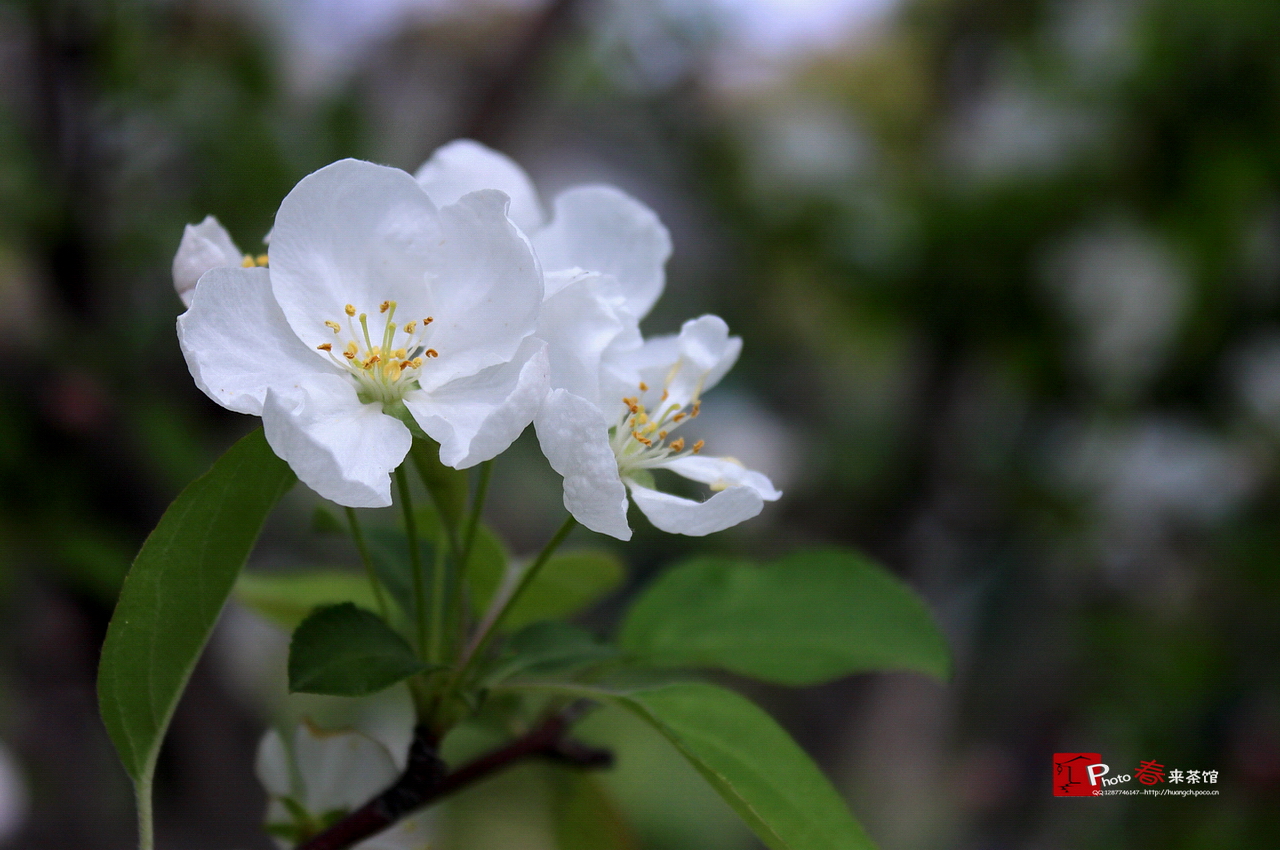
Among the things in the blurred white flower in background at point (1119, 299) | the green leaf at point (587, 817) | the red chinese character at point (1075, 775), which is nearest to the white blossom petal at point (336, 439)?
the green leaf at point (587, 817)

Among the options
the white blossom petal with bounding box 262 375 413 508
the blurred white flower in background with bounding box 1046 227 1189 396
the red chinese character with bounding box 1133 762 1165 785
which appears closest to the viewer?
the white blossom petal with bounding box 262 375 413 508

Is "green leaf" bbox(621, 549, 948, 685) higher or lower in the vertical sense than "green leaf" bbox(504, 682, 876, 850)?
higher

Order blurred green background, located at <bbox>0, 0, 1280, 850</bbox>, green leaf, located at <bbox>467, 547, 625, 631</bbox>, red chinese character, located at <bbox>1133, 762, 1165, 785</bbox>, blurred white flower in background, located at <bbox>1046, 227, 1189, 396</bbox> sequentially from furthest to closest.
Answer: blurred white flower in background, located at <bbox>1046, 227, 1189, 396</bbox>
blurred green background, located at <bbox>0, 0, 1280, 850</bbox>
red chinese character, located at <bbox>1133, 762, 1165, 785</bbox>
green leaf, located at <bbox>467, 547, 625, 631</bbox>

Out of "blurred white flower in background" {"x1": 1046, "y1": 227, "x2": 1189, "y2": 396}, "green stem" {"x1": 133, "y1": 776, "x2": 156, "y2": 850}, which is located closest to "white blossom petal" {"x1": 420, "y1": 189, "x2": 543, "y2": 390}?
"green stem" {"x1": 133, "y1": 776, "x2": 156, "y2": 850}

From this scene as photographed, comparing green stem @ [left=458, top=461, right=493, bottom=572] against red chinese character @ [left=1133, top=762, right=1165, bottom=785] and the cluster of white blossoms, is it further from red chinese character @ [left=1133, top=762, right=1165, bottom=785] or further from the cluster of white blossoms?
red chinese character @ [left=1133, top=762, right=1165, bottom=785]

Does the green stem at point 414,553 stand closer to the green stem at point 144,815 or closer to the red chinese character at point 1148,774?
the green stem at point 144,815

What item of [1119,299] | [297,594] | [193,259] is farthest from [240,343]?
[1119,299]

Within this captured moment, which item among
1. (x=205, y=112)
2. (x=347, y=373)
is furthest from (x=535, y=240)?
(x=205, y=112)
